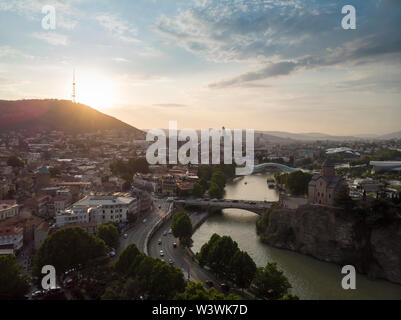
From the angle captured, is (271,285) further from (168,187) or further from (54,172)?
(54,172)

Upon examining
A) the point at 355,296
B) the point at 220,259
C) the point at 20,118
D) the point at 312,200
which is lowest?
the point at 355,296

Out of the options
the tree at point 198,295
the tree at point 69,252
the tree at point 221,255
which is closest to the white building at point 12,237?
the tree at point 69,252

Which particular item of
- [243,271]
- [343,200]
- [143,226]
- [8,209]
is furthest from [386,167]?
[8,209]

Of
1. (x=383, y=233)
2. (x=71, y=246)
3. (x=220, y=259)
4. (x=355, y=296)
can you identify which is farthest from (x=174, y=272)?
(x=383, y=233)

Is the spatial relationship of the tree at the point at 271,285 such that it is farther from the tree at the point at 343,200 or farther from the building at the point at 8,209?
the building at the point at 8,209

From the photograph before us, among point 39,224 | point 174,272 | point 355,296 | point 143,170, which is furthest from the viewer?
point 143,170

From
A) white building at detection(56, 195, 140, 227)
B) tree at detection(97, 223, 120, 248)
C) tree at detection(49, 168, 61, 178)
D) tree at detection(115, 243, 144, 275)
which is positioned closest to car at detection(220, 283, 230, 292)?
tree at detection(115, 243, 144, 275)
